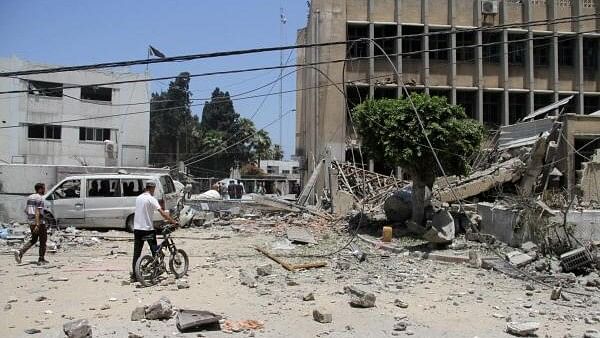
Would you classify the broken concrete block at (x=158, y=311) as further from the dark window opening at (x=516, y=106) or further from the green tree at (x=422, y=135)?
the dark window opening at (x=516, y=106)

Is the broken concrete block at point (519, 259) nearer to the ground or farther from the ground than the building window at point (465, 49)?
nearer to the ground

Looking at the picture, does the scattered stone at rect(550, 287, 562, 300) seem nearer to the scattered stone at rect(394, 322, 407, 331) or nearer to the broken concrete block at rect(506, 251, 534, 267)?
the broken concrete block at rect(506, 251, 534, 267)

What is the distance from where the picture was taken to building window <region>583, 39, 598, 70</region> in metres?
33.1

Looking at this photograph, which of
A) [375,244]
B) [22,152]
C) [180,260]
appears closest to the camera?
[180,260]

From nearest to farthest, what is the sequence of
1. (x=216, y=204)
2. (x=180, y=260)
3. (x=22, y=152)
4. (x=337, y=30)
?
(x=180, y=260)
(x=216, y=204)
(x=337, y=30)
(x=22, y=152)

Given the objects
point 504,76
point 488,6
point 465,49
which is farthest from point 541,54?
point 465,49

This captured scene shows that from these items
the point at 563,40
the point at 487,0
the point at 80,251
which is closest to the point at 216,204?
the point at 80,251

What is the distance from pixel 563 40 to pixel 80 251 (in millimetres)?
28036

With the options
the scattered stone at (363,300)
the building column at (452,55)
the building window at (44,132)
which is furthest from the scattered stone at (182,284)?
the building window at (44,132)

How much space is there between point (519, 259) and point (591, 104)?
2665 cm

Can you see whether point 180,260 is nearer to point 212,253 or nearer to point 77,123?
point 212,253

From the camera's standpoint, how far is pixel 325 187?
81.6 feet

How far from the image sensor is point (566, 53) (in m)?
33.1

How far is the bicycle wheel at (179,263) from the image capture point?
9578mm
